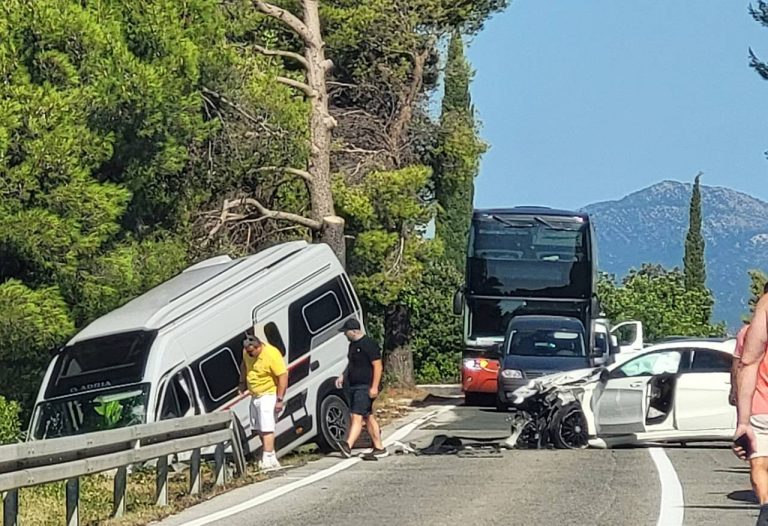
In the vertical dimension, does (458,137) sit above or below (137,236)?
above

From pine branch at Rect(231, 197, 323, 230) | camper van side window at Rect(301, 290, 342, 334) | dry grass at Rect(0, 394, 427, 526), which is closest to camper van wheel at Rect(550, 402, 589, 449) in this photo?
dry grass at Rect(0, 394, 427, 526)

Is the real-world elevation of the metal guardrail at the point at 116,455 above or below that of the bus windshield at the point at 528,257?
below

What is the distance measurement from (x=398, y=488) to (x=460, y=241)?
3953cm

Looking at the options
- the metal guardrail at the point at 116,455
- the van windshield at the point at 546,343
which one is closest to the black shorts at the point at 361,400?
the metal guardrail at the point at 116,455

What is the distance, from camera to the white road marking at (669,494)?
38.2 feet

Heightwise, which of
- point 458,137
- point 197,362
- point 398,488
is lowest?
point 398,488

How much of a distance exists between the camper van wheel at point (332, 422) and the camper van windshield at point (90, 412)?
3.11 m

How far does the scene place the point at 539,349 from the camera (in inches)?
1091

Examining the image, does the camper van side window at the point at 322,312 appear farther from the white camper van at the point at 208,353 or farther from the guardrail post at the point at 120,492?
the guardrail post at the point at 120,492

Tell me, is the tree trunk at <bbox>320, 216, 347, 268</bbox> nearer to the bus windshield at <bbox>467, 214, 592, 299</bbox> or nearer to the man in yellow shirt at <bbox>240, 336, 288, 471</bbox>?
the bus windshield at <bbox>467, 214, 592, 299</bbox>

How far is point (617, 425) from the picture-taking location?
19047 mm

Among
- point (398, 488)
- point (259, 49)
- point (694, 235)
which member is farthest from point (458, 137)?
point (694, 235)

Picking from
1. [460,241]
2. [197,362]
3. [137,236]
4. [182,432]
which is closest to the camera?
[182,432]

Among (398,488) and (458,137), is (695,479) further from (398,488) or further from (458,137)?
(458,137)
